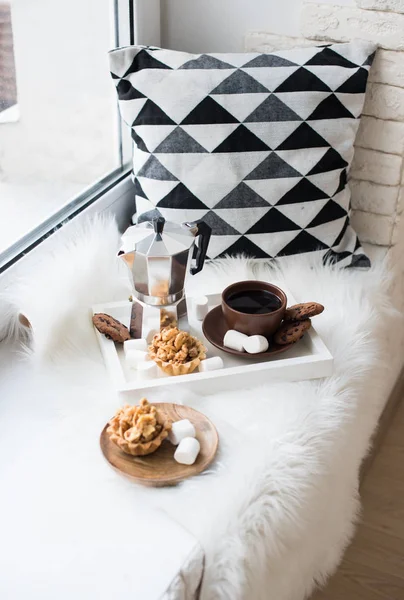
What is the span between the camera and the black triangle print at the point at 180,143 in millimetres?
1293

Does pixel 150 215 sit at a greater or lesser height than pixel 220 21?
lesser

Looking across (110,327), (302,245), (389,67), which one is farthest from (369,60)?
(110,327)

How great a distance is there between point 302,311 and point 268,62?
0.49m

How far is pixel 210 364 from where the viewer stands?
3.51 feet

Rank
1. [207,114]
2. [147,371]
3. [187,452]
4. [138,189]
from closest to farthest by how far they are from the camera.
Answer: [187,452], [147,371], [207,114], [138,189]

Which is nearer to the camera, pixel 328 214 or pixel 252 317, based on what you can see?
pixel 252 317

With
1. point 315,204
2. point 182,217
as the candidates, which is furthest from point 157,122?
point 315,204

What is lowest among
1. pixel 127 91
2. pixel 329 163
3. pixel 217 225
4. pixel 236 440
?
pixel 236 440

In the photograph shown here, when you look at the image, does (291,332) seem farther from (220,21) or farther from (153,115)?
(220,21)

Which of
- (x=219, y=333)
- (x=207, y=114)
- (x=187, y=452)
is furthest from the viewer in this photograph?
(x=207, y=114)

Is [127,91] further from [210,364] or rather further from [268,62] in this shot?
[210,364]

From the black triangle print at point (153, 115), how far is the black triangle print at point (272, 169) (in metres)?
0.17

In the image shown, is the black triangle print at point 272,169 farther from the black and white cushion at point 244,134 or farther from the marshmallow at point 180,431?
the marshmallow at point 180,431

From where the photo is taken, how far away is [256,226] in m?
1.35
